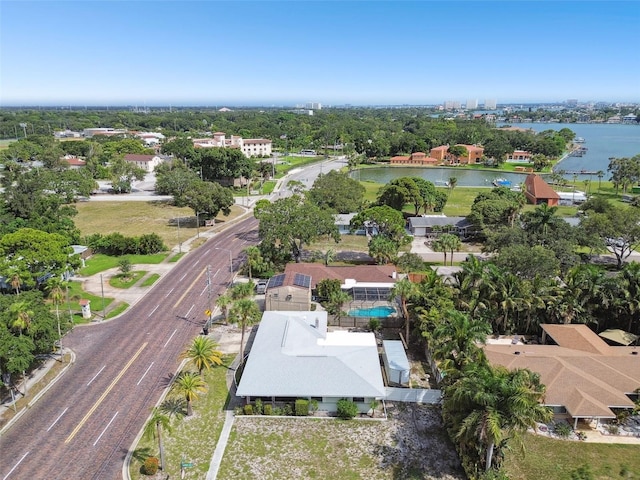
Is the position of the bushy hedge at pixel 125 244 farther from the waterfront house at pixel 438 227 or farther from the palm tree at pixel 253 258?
the waterfront house at pixel 438 227

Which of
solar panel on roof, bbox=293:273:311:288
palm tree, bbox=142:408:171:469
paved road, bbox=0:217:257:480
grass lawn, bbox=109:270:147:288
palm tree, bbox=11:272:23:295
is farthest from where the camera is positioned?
grass lawn, bbox=109:270:147:288

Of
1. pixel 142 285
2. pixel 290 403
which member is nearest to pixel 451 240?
pixel 290 403

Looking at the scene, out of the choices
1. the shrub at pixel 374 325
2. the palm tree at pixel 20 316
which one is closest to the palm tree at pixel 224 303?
the shrub at pixel 374 325

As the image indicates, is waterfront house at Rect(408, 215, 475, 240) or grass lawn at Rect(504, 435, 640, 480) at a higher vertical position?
waterfront house at Rect(408, 215, 475, 240)

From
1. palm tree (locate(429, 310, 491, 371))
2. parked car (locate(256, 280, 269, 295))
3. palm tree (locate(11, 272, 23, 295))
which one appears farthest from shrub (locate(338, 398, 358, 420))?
palm tree (locate(11, 272, 23, 295))

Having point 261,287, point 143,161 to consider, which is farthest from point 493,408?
point 143,161

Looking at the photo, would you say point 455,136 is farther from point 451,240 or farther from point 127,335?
point 127,335

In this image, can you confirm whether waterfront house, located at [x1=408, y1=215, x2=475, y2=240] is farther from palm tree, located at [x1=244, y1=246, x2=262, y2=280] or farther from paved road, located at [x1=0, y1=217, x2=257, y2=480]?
paved road, located at [x1=0, y1=217, x2=257, y2=480]

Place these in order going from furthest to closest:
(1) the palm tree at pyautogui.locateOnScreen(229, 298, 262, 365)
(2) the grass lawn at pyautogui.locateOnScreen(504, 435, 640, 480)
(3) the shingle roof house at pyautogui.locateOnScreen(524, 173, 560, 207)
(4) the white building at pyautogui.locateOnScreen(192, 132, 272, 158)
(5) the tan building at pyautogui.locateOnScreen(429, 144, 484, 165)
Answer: (4) the white building at pyautogui.locateOnScreen(192, 132, 272, 158), (5) the tan building at pyautogui.locateOnScreen(429, 144, 484, 165), (3) the shingle roof house at pyautogui.locateOnScreen(524, 173, 560, 207), (1) the palm tree at pyautogui.locateOnScreen(229, 298, 262, 365), (2) the grass lawn at pyautogui.locateOnScreen(504, 435, 640, 480)
